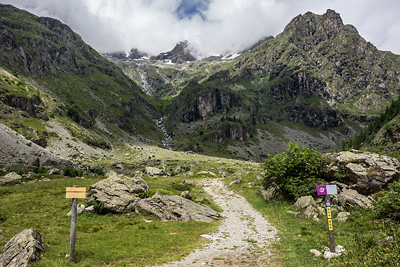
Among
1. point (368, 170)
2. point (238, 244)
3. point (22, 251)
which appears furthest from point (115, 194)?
point (368, 170)

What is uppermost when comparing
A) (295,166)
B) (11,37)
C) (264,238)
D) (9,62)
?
(11,37)

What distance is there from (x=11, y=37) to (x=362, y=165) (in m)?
258

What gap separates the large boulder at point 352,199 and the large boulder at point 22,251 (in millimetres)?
28657

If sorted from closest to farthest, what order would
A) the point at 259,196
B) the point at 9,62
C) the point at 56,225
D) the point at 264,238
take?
the point at 264,238, the point at 56,225, the point at 259,196, the point at 9,62

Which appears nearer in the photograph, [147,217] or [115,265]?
[115,265]

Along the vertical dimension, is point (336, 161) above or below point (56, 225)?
above

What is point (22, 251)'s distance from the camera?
11742 millimetres

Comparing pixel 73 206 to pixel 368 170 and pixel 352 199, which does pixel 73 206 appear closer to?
pixel 352 199

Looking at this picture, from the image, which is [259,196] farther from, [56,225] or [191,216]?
[56,225]

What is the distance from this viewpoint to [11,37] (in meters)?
175

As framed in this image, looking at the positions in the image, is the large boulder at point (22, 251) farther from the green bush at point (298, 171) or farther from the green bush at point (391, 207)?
the green bush at point (298, 171)

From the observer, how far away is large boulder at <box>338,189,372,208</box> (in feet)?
69.9

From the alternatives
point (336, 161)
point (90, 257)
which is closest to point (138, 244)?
point (90, 257)

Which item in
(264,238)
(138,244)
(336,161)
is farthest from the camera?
(336,161)
